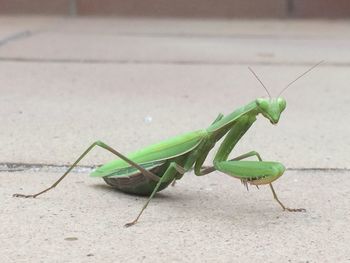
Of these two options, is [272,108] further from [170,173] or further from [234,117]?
[170,173]

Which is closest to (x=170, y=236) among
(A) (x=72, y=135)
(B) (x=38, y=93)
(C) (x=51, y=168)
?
(C) (x=51, y=168)

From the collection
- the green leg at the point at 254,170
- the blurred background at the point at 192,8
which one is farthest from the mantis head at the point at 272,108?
the blurred background at the point at 192,8

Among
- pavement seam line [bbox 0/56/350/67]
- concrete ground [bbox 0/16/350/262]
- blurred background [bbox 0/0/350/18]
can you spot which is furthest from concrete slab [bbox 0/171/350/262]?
blurred background [bbox 0/0/350/18]

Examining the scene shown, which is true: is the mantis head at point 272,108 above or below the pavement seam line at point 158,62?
above

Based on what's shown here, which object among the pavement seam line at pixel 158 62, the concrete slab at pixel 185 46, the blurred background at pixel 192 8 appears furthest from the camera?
the blurred background at pixel 192 8

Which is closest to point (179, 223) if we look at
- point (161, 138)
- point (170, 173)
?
point (170, 173)

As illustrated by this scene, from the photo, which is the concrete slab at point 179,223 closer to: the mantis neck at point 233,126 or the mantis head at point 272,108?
the mantis neck at point 233,126

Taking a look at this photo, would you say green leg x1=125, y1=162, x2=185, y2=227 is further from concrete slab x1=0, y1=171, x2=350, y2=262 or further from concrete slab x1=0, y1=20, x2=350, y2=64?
concrete slab x1=0, y1=20, x2=350, y2=64
